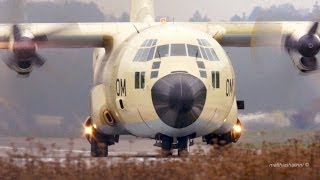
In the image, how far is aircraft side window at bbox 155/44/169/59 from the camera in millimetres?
18781

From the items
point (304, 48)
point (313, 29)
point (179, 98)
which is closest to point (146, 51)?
point (179, 98)

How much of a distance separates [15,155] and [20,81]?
45.2 ft

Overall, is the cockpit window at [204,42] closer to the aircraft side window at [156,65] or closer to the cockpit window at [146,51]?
the cockpit window at [146,51]

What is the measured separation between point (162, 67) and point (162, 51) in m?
0.82

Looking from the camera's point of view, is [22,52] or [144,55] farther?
[22,52]

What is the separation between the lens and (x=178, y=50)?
18.7 metres

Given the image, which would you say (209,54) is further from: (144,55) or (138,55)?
(138,55)

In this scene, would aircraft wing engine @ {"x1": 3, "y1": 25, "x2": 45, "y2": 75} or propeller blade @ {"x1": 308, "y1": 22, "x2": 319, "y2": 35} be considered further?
propeller blade @ {"x1": 308, "y1": 22, "x2": 319, "y2": 35}

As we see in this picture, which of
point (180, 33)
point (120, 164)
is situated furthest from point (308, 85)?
point (120, 164)

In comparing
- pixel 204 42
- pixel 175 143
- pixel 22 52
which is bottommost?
pixel 175 143

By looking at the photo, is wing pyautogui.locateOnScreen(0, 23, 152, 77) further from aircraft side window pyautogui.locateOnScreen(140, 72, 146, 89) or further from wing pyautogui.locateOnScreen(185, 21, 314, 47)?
aircraft side window pyautogui.locateOnScreen(140, 72, 146, 89)

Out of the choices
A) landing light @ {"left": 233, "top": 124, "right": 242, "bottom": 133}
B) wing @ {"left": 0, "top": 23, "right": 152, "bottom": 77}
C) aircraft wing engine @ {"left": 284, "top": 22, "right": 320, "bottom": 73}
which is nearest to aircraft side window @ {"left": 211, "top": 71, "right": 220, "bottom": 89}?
landing light @ {"left": 233, "top": 124, "right": 242, "bottom": 133}

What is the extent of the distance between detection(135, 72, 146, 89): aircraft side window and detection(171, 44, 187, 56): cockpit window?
0.78 meters

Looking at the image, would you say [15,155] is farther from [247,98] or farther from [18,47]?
[247,98]
